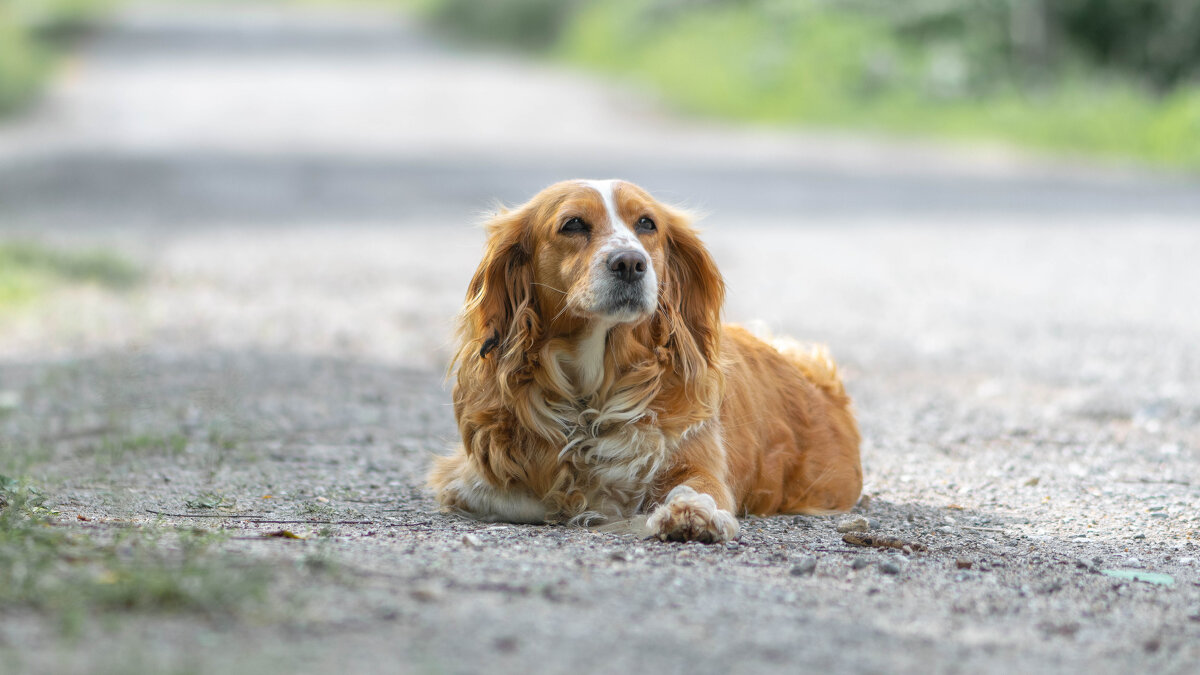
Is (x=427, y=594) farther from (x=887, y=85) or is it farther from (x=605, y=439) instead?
(x=887, y=85)

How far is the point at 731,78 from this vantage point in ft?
77.8

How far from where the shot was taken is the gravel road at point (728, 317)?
11.5ft

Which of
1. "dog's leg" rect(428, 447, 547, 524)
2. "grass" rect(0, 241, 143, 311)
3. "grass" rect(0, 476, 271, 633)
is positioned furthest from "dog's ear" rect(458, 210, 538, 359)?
"grass" rect(0, 241, 143, 311)

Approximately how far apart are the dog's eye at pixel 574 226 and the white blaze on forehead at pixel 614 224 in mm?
95

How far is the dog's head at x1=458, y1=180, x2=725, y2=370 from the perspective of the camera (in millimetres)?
4793

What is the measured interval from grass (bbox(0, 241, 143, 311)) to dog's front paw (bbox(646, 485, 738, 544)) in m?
6.78

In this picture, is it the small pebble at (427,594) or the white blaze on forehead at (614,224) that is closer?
the small pebble at (427,594)

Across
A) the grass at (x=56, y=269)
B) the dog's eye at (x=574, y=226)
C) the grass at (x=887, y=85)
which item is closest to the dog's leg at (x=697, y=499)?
the dog's eye at (x=574, y=226)

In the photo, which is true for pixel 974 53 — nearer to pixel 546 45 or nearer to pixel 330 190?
pixel 330 190

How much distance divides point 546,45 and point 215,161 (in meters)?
18.4

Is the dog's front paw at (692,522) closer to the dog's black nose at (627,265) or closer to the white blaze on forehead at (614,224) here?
the dog's black nose at (627,265)

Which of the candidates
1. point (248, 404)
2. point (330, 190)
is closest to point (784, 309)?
point (248, 404)

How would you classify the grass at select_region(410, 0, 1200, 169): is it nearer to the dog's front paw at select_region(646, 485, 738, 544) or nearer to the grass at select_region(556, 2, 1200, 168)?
the grass at select_region(556, 2, 1200, 168)

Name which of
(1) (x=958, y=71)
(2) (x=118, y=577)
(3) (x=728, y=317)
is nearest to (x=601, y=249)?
(2) (x=118, y=577)
